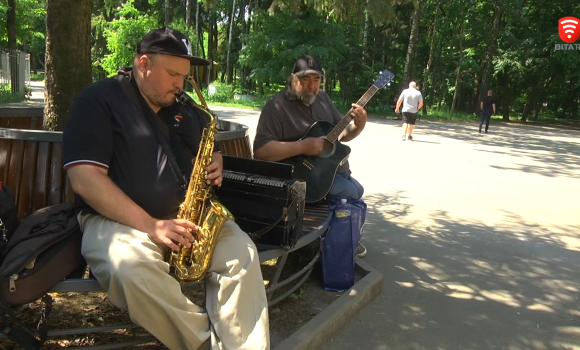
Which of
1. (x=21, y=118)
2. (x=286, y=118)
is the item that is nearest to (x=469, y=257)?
(x=286, y=118)

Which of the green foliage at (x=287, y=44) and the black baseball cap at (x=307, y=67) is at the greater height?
the green foliage at (x=287, y=44)

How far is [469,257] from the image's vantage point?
479 centimetres

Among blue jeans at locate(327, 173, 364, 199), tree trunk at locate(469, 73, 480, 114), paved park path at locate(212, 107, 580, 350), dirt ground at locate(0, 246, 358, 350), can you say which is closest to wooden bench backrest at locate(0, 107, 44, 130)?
dirt ground at locate(0, 246, 358, 350)

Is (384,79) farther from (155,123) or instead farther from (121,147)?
(121,147)

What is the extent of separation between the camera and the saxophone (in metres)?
2.46

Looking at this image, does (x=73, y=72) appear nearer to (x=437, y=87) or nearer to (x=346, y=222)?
(x=346, y=222)

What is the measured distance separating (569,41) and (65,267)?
1205 inches

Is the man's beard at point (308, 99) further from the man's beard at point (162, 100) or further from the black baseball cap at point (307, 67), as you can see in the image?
the man's beard at point (162, 100)

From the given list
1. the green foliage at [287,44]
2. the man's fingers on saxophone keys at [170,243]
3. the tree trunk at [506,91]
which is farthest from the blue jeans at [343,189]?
the tree trunk at [506,91]

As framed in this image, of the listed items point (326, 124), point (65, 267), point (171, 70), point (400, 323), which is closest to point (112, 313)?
point (65, 267)

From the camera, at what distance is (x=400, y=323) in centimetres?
342

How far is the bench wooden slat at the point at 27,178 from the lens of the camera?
9.83 feet

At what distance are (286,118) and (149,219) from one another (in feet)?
6.46

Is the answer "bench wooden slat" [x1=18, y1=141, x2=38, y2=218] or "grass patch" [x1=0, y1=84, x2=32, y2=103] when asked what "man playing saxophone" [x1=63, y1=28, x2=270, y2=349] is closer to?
"bench wooden slat" [x1=18, y1=141, x2=38, y2=218]
